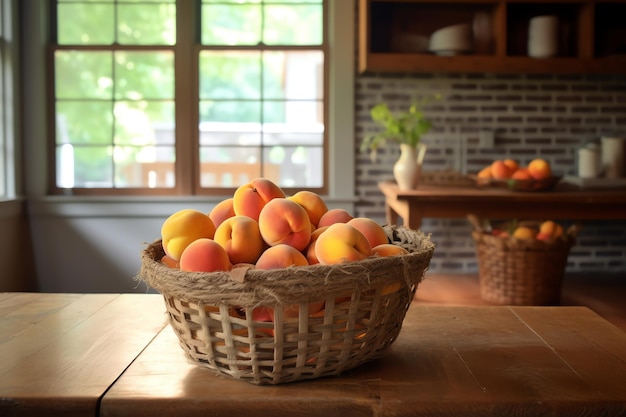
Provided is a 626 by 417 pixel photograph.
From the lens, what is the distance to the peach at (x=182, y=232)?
3.31ft

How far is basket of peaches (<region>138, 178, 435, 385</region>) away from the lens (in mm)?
876

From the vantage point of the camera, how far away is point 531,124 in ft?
14.6

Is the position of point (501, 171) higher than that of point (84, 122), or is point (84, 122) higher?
point (84, 122)

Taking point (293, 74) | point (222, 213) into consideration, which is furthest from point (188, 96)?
point (222, 213)


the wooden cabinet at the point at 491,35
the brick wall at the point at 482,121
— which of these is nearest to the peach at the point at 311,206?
the wooden cabinet at the point at 491,35

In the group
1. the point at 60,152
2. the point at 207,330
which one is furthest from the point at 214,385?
the point at 60,152

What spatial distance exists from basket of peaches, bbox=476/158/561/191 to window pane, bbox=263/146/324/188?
121 centimetres

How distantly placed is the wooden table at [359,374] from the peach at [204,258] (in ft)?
0.54

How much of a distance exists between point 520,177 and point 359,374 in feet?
9.27

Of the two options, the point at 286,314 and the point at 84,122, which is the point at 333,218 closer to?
the point at 286,314

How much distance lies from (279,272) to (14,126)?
3.94m

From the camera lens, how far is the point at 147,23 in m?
4.46

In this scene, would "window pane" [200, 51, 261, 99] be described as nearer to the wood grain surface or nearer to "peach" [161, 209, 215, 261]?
the wood grain surface

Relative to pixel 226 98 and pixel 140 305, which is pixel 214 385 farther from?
pixel 226 98
